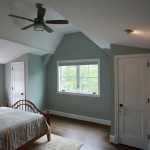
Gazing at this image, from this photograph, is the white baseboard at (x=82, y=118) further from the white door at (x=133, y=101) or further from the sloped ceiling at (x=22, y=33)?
the sloped ceiling at (x=22, y=33)

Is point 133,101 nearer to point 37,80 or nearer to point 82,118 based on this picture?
point 82,118

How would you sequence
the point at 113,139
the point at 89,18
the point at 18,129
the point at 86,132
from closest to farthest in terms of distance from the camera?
the point at 89,18 → the point at 18,129 → the point at 113,139 → the point at 86,132

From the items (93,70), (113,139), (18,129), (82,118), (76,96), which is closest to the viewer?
(18,129)

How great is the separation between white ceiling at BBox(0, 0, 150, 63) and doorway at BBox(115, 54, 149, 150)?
508mm

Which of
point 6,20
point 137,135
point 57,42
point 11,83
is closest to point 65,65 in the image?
point 57,42

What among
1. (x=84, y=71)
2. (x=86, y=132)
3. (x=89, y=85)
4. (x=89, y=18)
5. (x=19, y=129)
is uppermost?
(x=89, y=18)

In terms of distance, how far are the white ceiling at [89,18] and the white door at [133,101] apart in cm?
53

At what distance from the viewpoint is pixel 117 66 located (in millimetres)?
3178

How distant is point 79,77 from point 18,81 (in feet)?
7.55

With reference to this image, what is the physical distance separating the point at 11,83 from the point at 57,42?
2.42 meters

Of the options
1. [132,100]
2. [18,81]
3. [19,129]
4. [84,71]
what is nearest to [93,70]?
[84,71]

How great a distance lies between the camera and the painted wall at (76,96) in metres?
4.40

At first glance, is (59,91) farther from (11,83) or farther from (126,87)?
(126,87)

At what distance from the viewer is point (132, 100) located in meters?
3.03
